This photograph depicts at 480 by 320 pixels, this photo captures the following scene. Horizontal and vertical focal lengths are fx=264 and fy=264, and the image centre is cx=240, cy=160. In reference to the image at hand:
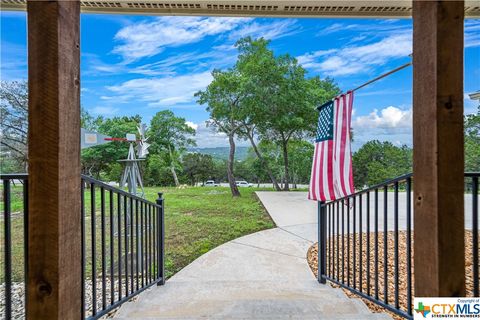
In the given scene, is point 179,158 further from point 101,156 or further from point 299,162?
point 299,162

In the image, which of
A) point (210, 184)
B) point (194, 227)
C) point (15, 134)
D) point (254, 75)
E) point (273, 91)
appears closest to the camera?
point (15, 134)

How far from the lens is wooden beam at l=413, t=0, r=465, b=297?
898 mm

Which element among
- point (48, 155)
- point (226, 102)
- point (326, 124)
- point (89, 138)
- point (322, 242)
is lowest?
point (322, 242)

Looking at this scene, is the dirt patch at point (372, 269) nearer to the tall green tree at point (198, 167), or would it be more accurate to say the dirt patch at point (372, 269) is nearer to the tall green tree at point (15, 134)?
the tall green tree at point (15, 134)

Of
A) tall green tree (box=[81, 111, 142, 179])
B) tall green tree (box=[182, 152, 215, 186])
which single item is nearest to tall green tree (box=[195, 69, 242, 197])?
tall green tree (box=[81, 111, 142, 179])

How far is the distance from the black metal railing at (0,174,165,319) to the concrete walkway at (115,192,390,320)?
237mm

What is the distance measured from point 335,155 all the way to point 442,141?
4.76 ft

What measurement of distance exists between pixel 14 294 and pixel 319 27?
41.6 feet

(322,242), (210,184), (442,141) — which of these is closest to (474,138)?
(322,242)

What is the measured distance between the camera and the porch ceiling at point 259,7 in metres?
1.86

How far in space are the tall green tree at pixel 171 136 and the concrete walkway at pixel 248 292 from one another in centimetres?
1029

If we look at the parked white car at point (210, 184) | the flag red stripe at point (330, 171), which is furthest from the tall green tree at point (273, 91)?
the parked white car at point (210, 184)

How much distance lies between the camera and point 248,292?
216 cm

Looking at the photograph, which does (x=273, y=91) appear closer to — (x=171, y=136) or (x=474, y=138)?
(x=474, y=138)
